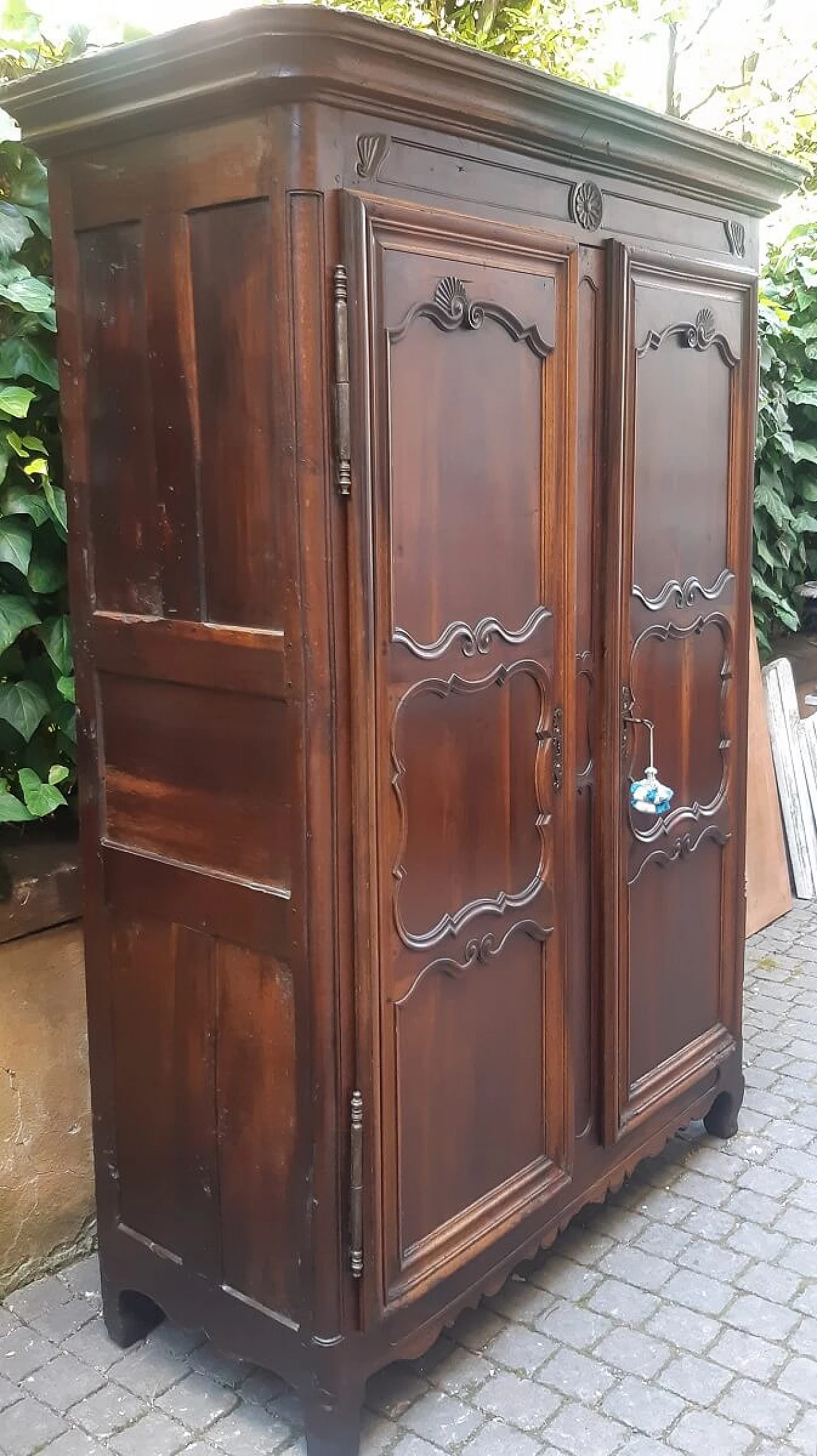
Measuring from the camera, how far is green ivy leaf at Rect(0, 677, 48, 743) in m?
2.52

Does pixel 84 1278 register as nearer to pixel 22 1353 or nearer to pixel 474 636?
pixel 22 1353

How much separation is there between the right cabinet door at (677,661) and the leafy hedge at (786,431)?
5.99 feet

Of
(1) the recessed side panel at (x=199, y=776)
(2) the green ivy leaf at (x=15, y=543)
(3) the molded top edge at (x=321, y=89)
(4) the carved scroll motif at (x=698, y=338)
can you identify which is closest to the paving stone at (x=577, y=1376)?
(1) the recessed side panel at (x=199, y=776)

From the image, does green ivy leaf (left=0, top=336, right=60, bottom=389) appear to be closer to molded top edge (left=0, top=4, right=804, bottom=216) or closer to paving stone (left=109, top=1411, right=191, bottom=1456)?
molded top edge (left=0, top=4, right=804, bottom=216)

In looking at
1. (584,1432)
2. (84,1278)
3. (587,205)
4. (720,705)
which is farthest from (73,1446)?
(587,205)

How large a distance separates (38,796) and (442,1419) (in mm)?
1444

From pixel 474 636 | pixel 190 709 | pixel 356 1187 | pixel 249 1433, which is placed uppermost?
pixel 474 636

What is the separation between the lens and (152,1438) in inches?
87.7

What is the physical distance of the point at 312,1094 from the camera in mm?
2033

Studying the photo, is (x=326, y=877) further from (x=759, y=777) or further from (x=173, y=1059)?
(x=759, y=777)

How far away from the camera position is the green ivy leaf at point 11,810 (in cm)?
245

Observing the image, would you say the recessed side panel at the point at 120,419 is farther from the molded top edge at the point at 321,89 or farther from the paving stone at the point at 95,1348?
the paving stone at the point at 95,1348

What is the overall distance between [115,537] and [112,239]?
50 centimetres

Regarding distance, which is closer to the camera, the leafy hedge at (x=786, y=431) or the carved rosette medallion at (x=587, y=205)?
the carved rosette medallion at (x=587, y=205)
